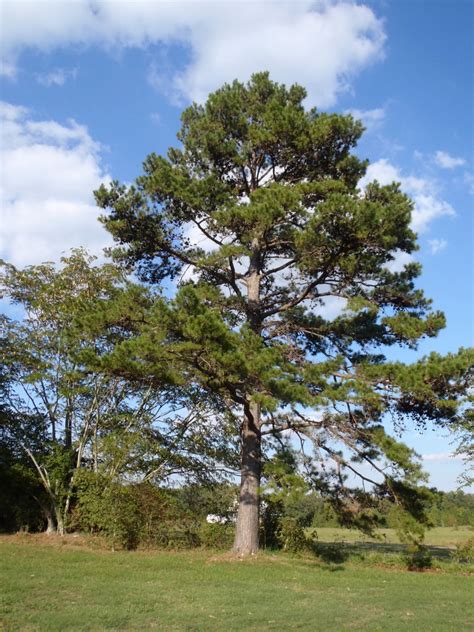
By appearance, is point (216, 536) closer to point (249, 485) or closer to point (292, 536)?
point (292, 536)

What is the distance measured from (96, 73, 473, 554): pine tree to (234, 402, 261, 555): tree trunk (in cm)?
3

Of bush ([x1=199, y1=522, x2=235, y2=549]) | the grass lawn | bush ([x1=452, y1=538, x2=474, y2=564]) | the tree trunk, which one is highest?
the tree trunk

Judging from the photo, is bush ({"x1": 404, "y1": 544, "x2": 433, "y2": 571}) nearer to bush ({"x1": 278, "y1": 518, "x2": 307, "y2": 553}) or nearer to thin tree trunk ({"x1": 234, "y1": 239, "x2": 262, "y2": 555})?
bush ({"x1": 278, "y1": 518, "x2": 307, "y2": 553})

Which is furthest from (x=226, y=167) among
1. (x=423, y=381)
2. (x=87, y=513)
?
(x=87, y=513)

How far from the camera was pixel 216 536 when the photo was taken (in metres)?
15.1

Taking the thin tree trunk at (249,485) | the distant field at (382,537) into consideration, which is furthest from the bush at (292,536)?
the thin tree trunk at (249,485)

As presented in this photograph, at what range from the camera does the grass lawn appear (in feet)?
21.5

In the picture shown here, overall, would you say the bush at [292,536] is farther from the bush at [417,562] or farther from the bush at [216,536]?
the bush at [417,562]

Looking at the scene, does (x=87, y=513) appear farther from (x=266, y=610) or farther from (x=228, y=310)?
(x=266, y=610)

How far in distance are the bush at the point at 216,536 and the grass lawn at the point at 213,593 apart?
48.9 inches

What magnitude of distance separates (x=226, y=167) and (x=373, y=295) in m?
5.30

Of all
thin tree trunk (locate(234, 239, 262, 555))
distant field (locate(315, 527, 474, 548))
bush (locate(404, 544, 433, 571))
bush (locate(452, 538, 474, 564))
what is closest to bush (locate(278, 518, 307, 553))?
distant field (locate(315, 527, 474, 548))

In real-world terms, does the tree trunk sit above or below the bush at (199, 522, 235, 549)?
above

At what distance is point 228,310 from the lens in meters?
14.9
